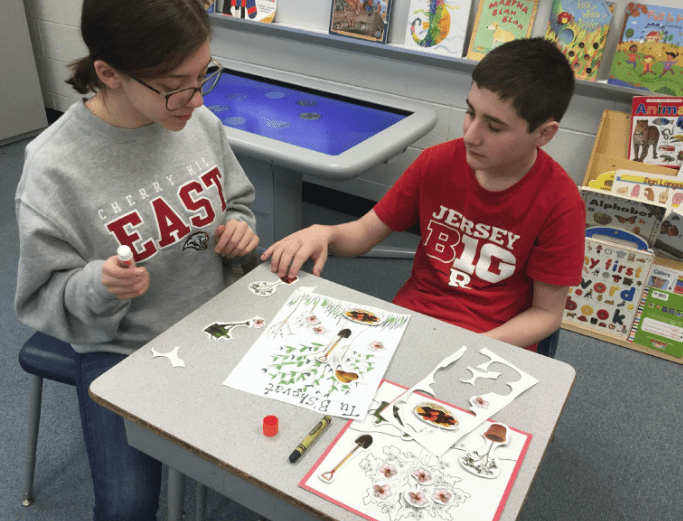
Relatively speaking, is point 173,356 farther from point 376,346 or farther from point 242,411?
point 376,346

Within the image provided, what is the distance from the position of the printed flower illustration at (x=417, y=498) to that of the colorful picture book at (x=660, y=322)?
1.75 m

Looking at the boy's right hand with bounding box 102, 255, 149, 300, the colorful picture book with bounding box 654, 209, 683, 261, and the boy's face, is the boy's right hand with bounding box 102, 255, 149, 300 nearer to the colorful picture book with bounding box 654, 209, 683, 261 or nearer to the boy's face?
the boy's face

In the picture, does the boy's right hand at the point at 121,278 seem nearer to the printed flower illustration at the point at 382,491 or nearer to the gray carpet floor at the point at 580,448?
the printed flower illustration at the point at 382,491

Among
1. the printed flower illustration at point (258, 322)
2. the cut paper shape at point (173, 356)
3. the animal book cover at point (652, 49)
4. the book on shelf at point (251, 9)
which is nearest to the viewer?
the cut paper shape at point (173, 356)

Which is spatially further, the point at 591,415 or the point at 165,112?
the point at 591,415

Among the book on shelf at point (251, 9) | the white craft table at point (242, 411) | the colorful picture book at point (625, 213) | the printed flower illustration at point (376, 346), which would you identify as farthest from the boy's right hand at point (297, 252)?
the book on shelf at point (251, 9)

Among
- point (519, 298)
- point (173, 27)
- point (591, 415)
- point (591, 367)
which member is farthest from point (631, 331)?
point (173, 27)

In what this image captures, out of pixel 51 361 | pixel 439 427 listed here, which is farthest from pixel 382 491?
pixel 51 361

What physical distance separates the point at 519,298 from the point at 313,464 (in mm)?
710

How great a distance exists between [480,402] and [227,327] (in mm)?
443

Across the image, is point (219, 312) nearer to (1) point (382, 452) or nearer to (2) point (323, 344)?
(2) point (323, 344)

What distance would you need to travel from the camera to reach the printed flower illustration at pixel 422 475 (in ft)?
2.46

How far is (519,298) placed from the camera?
1.29 meters

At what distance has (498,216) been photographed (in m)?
1.23
